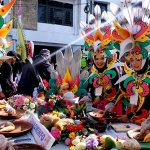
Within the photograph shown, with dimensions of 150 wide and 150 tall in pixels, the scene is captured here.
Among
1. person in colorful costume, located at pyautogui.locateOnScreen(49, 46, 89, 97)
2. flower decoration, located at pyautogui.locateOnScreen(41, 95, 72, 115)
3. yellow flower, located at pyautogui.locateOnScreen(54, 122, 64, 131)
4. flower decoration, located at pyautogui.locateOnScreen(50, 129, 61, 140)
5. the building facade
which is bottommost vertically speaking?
flower decoration, located at pyautogui.locateOnScreen(50, 129, 61, 140)

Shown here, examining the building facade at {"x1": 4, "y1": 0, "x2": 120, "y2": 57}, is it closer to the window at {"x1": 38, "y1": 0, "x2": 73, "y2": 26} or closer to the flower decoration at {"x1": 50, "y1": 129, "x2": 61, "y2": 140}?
the window at {"x1": 38, "y1": 0, "x2": 73, "y2": 26}

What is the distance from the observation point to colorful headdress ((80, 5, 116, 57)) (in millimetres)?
2000

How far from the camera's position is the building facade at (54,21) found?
25.1 ft

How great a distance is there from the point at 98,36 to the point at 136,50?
504 millimetres

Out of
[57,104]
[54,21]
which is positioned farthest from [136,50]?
[54,21]

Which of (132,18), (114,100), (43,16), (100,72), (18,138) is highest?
(43,16)

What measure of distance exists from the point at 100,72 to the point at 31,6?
6.33 metres

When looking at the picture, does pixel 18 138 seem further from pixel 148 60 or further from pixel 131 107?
pixel 148 60

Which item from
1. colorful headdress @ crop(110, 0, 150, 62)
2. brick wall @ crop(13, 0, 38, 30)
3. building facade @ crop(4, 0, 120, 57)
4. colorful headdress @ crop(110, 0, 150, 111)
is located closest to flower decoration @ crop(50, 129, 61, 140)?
colorful headdress @ crop(110, 0, 150, 111)

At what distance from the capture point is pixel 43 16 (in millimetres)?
8094

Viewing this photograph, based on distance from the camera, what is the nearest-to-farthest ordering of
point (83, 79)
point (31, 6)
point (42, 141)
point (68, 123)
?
point (42, 141)
point (68, 123)
point (83, 79)
point (31, 6)

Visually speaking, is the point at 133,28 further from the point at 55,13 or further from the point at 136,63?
the point at 55,13

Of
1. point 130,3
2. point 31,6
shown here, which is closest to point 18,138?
point 130,3

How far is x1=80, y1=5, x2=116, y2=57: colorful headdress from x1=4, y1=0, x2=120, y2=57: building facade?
18.5 feet
